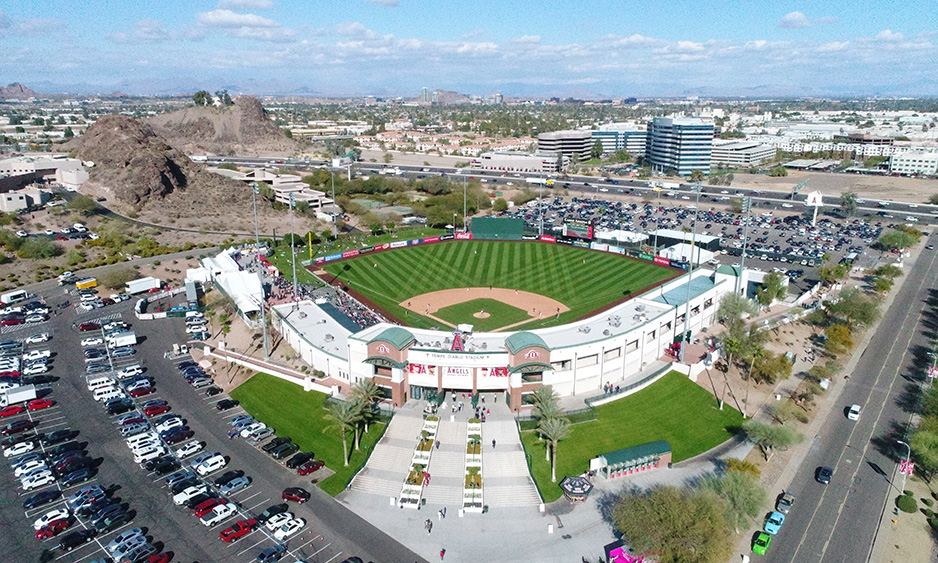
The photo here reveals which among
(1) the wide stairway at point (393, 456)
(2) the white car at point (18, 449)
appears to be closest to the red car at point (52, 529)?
(2) the white car at point (18, 449)

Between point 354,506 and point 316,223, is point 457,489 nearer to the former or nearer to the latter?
point 354,506

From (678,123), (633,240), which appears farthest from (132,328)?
(678,123)

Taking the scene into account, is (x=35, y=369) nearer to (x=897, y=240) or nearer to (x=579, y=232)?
(x=579, y=232)

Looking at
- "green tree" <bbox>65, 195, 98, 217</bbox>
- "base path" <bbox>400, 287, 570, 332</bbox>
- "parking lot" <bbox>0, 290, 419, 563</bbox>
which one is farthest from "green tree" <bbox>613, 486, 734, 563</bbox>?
"green tree" <bbox>65, 195, 98, 217</bbox>

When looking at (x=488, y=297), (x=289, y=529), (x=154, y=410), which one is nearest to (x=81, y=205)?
(x=154, y=410)

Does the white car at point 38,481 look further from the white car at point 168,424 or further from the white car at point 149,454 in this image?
the white car at point 168,424

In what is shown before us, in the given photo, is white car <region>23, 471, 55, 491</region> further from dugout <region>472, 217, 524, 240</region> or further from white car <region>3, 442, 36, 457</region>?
dugout <region>472, 217, 524, 240</region>
